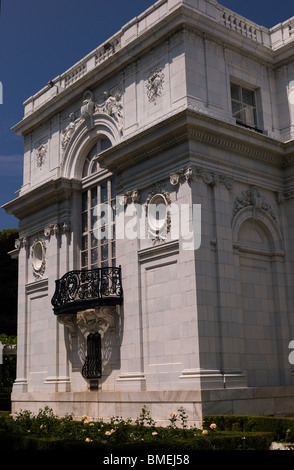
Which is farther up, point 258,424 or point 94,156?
point 94,156

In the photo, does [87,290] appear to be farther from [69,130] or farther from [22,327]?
[69,130]

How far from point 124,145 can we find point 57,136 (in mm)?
6832

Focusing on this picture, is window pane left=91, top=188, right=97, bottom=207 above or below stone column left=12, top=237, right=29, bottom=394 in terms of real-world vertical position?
above

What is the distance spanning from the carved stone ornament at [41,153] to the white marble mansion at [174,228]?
2.31 m

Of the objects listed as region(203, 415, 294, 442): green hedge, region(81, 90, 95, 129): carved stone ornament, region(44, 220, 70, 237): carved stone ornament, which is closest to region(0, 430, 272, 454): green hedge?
region(203, 415, 294, 442): green hedge

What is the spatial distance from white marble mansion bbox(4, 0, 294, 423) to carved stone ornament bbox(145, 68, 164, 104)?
0.06 meters

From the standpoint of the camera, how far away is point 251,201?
21.6m

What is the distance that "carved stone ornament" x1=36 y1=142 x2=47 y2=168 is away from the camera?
28.9 m

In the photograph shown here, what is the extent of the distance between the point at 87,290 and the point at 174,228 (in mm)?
4862

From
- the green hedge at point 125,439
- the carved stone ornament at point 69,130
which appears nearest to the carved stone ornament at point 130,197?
the carved stone ornament at point 69,130

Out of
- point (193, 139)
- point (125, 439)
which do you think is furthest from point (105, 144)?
point (125, 439)

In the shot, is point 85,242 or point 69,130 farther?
point 69,130

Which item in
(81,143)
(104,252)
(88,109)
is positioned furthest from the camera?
(81,143)

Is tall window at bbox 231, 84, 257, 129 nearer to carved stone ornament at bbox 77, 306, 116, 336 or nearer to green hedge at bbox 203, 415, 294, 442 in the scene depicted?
carved stone ornament at bbox 77, 306, 116, 336
